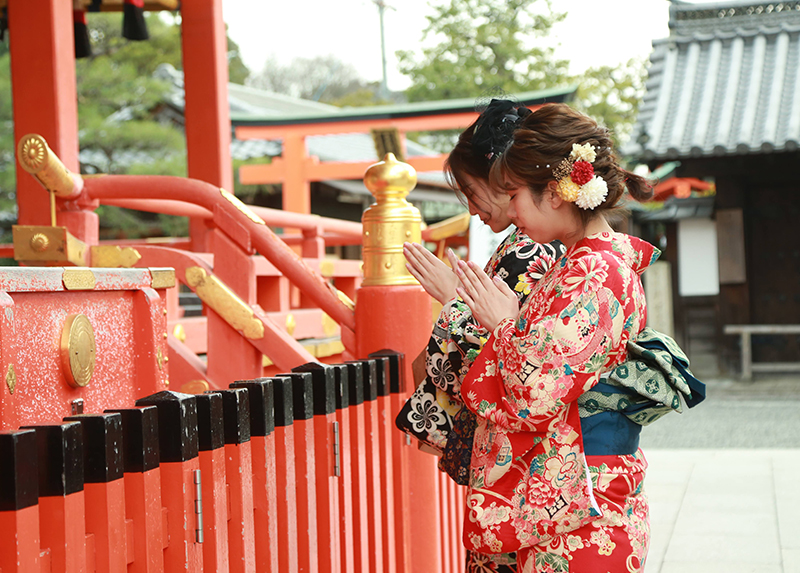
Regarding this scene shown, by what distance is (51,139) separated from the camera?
14.8 ft

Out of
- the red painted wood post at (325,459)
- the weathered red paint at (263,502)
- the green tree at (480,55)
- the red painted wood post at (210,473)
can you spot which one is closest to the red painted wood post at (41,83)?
the red painted wood post at (325,459)

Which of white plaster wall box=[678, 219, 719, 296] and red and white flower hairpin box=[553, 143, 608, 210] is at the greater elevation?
red and white flower hairpin box=[553, 143, 608, 210]

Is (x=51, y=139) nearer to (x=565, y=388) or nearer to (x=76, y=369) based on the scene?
(x=76, y=369)

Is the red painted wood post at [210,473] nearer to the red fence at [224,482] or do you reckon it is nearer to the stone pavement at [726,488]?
the red fence at [224,482]

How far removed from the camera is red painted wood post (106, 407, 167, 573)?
1385 millimetres

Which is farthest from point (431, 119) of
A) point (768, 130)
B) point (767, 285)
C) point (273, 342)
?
point (273, 342)

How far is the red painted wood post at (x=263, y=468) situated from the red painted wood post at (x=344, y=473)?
1.18 feet

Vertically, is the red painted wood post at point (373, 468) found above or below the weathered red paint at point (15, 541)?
below

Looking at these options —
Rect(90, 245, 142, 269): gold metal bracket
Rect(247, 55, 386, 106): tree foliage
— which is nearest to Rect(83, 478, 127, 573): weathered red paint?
Rect(90, 245, 142, 269): gold metal bracket

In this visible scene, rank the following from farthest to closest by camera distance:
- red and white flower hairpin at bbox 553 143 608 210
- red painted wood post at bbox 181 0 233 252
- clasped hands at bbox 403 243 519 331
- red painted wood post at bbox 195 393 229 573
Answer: red painted wood post at bbox 181 0 233 252 → clasped hands at bbox 403 243 519 331 → red and white flower hairpin at bbox 553 143 608 210 → red painted wood post at bbox 195 393 229 573

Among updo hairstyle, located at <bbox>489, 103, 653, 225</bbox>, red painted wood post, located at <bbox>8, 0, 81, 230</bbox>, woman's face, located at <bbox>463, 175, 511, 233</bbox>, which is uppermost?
red painted wood post, located at <bbox>8, 0, 81, 230</bbox>

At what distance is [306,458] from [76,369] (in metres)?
0.62

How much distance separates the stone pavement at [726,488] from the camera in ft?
13.1

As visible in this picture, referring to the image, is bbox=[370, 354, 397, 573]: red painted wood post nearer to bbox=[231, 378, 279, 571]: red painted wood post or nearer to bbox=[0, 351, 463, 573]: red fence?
bbox=[0, 351, 463, 573]: red fence
